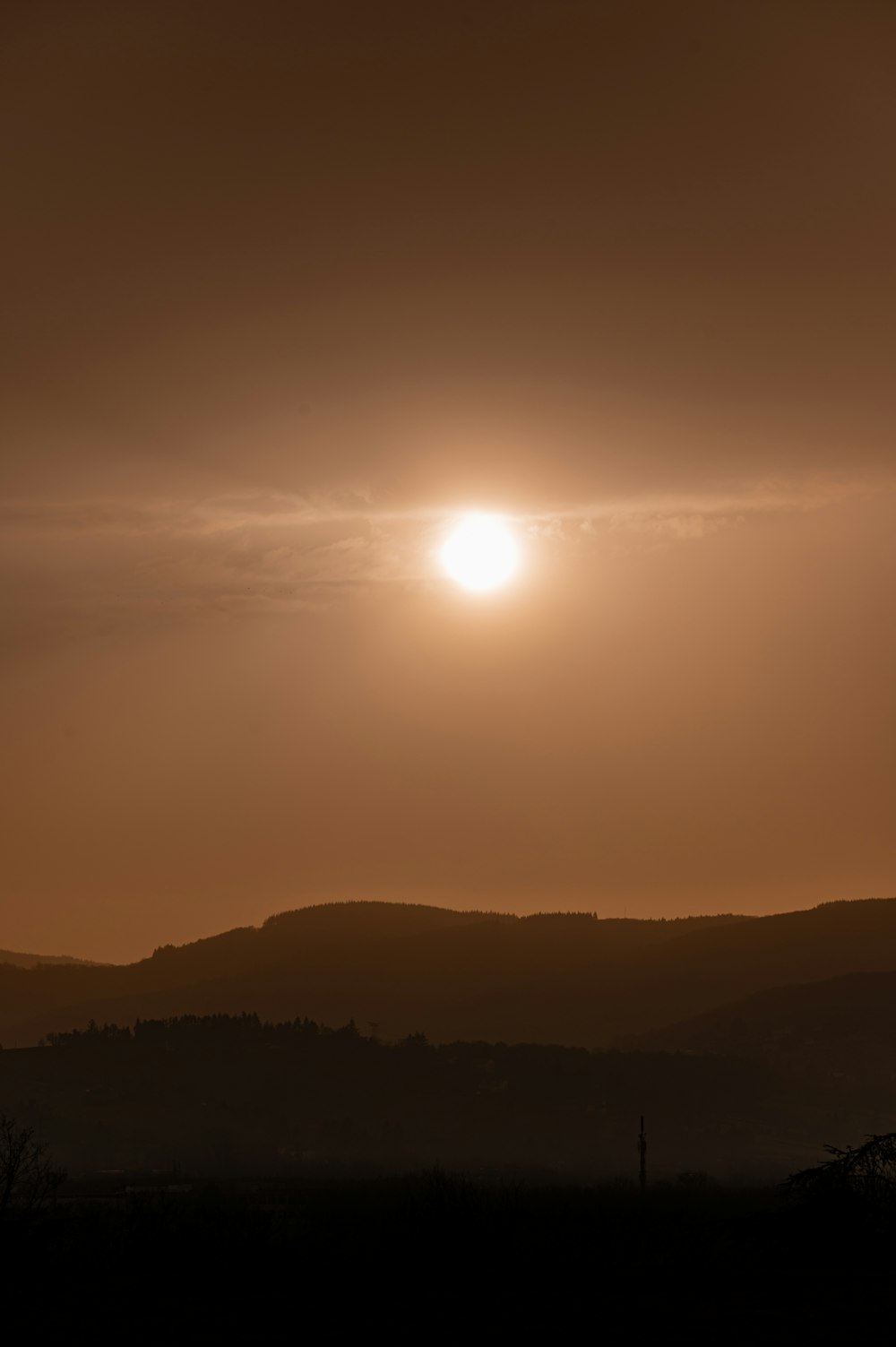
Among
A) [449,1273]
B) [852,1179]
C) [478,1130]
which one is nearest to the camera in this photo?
[852,1179]

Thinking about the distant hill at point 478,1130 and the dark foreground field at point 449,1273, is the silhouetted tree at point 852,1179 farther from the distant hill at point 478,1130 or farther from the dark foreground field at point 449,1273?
the distant hill at point 478,1130

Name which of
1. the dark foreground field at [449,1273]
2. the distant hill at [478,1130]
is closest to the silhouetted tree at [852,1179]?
the dark foreground field at [449,1273]

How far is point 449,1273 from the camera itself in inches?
1671

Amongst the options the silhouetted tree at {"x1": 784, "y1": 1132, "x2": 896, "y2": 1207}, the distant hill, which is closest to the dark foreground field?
the silhouetted tree at {"x1": 784, "y1": 1132, "x2": 896, "y2": 1207}

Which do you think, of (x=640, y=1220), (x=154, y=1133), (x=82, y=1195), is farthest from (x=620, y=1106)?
(x=640, y=1220)

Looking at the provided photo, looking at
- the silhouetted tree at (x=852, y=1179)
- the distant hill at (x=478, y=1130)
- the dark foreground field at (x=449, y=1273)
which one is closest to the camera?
the silhouetted tree at (x=852, y=1179)

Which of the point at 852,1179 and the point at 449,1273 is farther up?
the point at 852,1179

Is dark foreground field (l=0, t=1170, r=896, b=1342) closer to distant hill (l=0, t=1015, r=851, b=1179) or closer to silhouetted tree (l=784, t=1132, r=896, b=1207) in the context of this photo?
silhouetted tree (l=784, t=1132, r=896, b=1207)

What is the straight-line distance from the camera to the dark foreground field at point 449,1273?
33.7m

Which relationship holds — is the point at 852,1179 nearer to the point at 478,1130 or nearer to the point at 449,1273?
the point at 449,1273

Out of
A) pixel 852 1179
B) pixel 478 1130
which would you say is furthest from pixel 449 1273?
pixel 478 1130

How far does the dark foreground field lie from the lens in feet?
111

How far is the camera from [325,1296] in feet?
125

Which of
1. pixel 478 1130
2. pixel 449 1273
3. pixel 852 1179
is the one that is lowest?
pixel 449 1273
